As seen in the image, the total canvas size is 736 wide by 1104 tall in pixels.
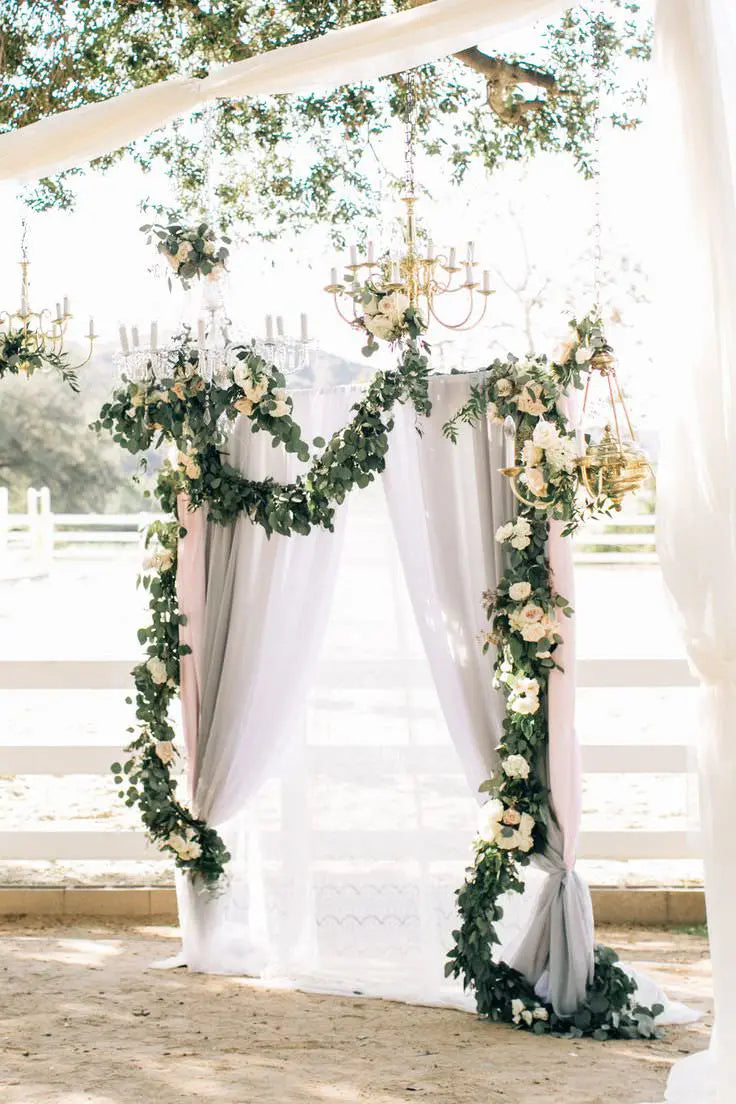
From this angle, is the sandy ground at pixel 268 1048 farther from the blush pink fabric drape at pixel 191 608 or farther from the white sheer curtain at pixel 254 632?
the blush pink fabric drape at pixel 191 608

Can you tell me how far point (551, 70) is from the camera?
5.22 meters

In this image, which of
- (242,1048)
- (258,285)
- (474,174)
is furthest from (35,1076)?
(474,174)

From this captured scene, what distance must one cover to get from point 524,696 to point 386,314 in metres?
1.24

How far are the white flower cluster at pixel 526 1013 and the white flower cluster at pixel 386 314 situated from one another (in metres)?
2.09

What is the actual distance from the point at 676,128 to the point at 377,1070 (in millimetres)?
2610

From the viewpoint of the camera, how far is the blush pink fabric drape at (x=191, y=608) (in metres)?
4.23

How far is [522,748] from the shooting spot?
147 inches

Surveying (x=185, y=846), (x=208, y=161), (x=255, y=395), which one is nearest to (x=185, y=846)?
(x=185, y=846)

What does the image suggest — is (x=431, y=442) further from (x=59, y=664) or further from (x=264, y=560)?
(x=59, y=664)

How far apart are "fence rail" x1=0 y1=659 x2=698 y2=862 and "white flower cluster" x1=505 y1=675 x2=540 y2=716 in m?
1.26

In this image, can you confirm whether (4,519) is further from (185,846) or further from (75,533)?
(185,846)

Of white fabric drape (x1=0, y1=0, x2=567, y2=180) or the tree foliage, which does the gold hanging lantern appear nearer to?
white fabric drape (x1=0, y1=0, x2=567, y2=180)

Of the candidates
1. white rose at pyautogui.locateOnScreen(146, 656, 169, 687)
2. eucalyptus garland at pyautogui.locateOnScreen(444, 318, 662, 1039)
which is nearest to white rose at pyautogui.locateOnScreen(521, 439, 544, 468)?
eucalyptus garland at pyautogui.locateOnScreen(444, 318, 662, 1039)

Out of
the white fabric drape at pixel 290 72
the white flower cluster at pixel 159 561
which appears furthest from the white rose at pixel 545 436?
the white flower cluster at pixel 159 561
